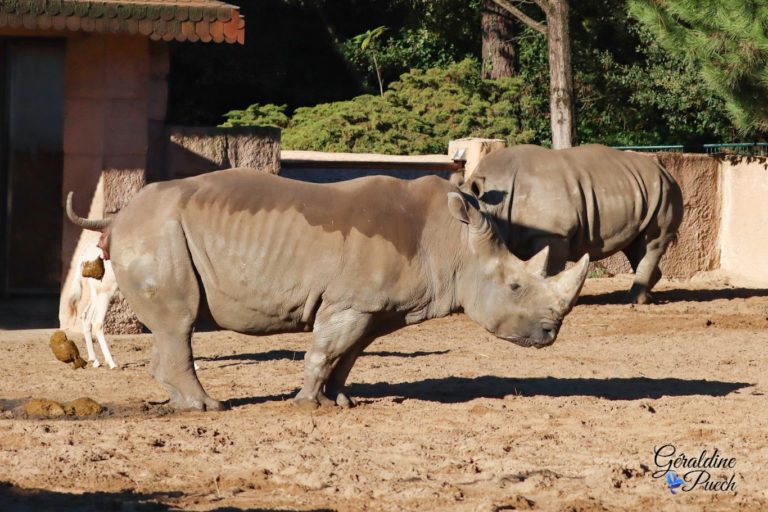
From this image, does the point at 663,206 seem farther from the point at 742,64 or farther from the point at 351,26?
the point at 351,26

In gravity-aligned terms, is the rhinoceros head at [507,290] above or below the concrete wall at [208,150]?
below

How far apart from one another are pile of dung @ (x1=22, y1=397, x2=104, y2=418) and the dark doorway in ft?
20.4

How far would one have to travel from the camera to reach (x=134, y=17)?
11.5 meters

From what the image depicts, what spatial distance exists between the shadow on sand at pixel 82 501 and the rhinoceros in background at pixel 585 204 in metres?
6.94

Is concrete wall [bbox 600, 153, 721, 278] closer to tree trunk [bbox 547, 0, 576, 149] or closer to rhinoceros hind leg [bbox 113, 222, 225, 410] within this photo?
tree trunk [bbox 547, 0, 576, 149]

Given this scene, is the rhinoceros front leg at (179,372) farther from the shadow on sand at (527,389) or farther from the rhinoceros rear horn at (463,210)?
the rhinoceros rear horn at (463,210)

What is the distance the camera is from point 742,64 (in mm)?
14758

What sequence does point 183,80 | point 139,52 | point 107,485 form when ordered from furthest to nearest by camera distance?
1. point 183,80
2. point 139,52
3. point 107,485

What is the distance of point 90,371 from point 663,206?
7026mm

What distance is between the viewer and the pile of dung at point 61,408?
8297mm

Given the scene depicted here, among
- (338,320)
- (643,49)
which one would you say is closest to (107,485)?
(338,320)

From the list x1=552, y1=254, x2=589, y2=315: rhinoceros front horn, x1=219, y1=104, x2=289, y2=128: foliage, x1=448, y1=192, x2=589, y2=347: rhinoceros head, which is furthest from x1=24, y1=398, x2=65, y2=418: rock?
x1=219, y1=104, x2=289, y2=128: foliage

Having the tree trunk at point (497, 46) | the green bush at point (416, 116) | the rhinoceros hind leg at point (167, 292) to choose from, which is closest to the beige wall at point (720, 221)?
the green bush at point (416, 116)

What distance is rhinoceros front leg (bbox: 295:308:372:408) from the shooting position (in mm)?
8164
